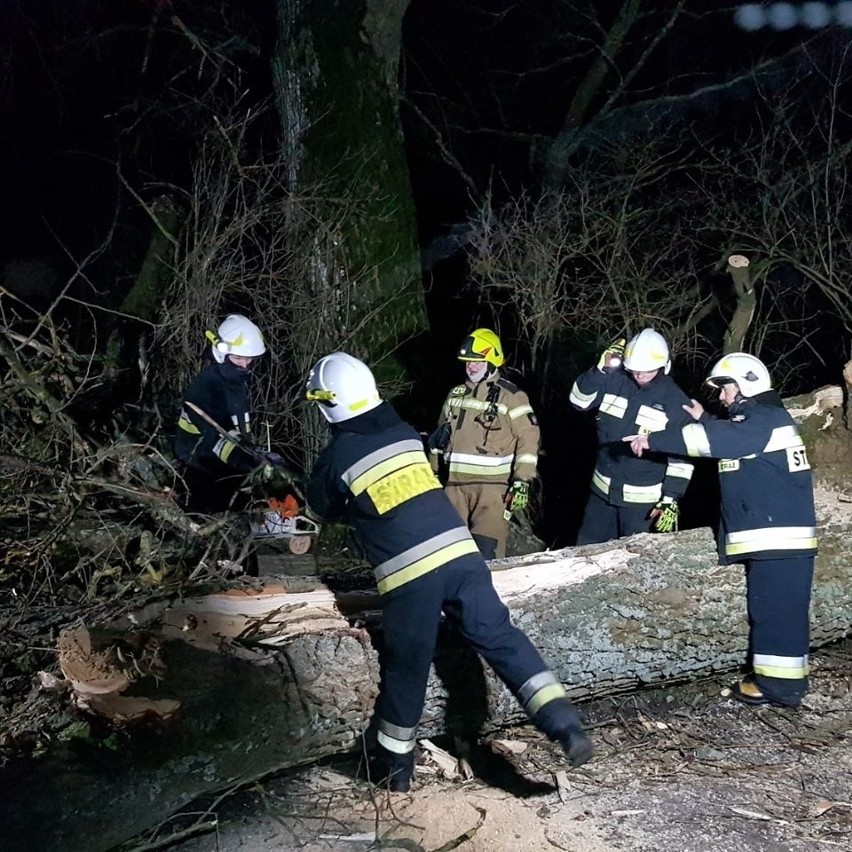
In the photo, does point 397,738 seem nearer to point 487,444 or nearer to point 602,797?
point 602,797

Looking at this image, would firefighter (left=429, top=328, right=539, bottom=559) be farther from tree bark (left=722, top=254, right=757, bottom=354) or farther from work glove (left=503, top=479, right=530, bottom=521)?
tree bark (left=722, top=254, right=757, bottom=354)

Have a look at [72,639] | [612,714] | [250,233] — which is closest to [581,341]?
[250,233]

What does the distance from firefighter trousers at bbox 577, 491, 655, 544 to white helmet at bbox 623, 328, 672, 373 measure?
0.80 metres

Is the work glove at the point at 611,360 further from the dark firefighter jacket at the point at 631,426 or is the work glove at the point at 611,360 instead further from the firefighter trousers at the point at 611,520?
the firefighter trousers at the point at 611,520

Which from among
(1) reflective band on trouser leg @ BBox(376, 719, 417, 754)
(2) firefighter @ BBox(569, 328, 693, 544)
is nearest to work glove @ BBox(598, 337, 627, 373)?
(2) firefighter @ BBox(569, 328, 693, 544)

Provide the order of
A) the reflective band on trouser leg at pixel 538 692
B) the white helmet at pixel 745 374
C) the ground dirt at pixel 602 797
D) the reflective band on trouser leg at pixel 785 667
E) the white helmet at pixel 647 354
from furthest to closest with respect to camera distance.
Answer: the white helmet at pixel 647 354, the white helmet at pixel 745 374, the reflective band on trouser leg at pixel 785 667, the reflective band on trouser leg at pixel 538 692, the ground dirt at pixel 602 797

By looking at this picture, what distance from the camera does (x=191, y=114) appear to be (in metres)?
7.76

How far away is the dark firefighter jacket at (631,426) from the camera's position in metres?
5.14

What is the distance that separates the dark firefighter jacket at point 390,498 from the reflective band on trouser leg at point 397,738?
1.76 ft

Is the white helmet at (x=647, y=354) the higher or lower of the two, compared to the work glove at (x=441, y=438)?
higher

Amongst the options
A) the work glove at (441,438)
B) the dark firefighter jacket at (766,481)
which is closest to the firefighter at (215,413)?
the work glove at (441,438)

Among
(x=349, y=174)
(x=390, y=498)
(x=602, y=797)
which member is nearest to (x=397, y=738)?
(x=602, y=797)

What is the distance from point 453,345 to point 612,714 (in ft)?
16.0

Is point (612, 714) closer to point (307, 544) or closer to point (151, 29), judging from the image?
point (307, 544)
